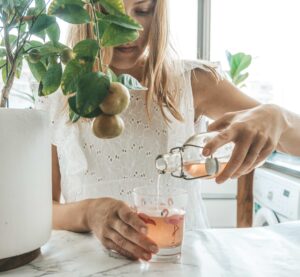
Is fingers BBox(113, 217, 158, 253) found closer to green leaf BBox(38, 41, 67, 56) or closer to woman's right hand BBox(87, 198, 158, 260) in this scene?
woman's right hand BBox(87, 198, 158, 260)

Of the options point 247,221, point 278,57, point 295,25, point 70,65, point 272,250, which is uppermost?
point 295,25

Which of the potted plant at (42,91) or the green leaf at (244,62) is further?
the green leaf at (244,62)

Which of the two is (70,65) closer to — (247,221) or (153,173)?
(153,173)

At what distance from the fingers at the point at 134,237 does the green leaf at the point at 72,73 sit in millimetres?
221

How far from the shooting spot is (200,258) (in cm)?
56

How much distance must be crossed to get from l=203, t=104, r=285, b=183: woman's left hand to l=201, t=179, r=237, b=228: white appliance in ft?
5.54

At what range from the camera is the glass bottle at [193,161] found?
0.66 metres

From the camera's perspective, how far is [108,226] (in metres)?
0.60

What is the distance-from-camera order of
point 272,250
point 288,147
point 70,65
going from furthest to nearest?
point 288,147 → point 272,250 → point 70,65

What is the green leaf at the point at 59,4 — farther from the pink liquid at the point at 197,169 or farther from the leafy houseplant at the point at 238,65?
the leafy houseplant at the point at 238,65

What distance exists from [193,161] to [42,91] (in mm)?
317

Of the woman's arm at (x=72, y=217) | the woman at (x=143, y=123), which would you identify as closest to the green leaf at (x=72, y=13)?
the woman's arm at (x=72, y=217)

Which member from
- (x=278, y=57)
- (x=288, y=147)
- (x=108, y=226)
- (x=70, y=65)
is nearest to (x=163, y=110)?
(x=288, y=147)

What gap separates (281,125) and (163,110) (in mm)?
467
